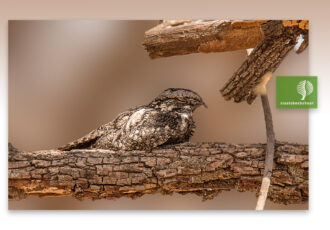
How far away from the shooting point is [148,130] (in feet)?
8.32

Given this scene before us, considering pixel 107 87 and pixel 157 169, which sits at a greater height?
pixel 107 87

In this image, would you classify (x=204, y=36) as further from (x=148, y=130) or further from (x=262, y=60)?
(x=148, y=130)

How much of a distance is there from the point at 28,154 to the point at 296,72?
151cm

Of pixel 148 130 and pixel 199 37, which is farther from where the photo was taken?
pixel 199 37

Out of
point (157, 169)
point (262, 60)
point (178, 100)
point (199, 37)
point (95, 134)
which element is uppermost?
point (199, 37)

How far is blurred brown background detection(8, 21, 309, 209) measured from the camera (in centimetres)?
261

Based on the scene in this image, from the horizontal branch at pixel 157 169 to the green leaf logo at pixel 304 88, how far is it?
29cm

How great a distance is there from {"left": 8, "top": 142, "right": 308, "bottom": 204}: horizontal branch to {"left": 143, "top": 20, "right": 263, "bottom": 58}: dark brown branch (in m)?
0.53

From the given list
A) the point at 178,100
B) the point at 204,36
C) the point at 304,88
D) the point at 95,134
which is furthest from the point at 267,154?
the point at 95,134

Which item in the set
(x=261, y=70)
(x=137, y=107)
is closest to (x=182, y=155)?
(x=137, y=107)

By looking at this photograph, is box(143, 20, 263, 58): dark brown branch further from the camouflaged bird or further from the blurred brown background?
the camouflaged bird

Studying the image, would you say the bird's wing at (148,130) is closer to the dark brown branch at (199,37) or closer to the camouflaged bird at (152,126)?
the camouflaged bird at (152,126)

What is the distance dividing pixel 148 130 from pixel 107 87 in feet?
1.13

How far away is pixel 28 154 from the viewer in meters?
2.57
